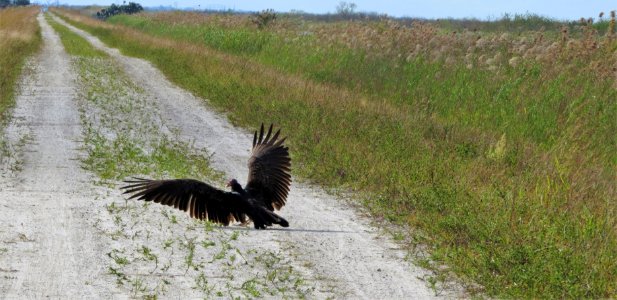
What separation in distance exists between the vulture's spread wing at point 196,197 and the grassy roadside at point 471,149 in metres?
1.49

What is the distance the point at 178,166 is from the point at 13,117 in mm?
4682

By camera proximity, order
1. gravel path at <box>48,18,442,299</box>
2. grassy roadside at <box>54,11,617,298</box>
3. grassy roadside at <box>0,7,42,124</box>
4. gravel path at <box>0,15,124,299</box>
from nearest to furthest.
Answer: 1. gravel path at <box>0,15,124,299</box>
2. gravel path at <box>48,18,442,299</box>
3. grassy roadside at <box>54,11,617,298</box>
4. grassy roadside at <box>0,7,42,124</box>

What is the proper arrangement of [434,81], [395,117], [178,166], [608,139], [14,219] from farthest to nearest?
[434,81], [395,117], [608,139], [178,166], [14,219]

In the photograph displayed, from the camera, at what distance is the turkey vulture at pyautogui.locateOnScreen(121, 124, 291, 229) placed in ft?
20.0

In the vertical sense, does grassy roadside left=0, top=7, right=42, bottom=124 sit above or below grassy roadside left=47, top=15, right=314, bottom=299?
below

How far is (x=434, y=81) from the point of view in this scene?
50.4 ft

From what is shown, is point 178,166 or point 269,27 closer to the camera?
point 178,166

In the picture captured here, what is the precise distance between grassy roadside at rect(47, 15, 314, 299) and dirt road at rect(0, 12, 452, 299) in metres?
0.01

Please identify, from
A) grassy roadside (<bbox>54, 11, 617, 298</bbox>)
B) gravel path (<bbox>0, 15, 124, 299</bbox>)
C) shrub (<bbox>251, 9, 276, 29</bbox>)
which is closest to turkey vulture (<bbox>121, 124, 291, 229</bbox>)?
gravel path (<bbox>0, 15, 124, 299</bbox>)

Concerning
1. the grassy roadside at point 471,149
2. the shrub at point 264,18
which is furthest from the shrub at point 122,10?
the grassy roadside at point 471,149

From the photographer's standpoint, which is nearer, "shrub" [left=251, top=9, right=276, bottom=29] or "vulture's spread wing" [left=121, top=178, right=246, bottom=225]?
"vulture's spread wing" [left=121, top=178, right=246, bottom=225]

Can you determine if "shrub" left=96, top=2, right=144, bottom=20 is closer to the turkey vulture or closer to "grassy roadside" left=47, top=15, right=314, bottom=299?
"grassy roadside" left=47, top=15, right=314, bottom=299

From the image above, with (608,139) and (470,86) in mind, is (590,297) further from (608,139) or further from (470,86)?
(470,86)

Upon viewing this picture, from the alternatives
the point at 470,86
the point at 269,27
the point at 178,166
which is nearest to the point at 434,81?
the point at 470,86
